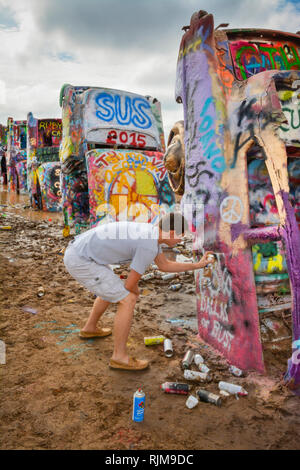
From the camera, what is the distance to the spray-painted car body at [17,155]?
83.8ft

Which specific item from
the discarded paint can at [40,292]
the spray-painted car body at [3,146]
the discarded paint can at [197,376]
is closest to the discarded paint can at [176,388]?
the discarded paint can at [197,376]

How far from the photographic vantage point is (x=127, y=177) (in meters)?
8.04

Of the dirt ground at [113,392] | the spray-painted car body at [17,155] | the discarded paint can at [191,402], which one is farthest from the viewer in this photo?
the spray-painted car body at [17,155]

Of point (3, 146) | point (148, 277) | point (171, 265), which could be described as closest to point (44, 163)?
point (148, 277)

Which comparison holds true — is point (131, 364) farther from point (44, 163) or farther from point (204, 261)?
point (44, 163)

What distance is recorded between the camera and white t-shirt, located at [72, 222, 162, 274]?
3.02 meters

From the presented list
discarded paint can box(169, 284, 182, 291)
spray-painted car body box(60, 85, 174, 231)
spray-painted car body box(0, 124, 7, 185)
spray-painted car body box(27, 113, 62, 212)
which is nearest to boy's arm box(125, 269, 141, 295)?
discarded paint can box(169, 284, 182, 291)

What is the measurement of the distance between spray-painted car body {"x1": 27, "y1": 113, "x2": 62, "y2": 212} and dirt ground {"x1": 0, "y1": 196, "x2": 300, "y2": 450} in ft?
38.2

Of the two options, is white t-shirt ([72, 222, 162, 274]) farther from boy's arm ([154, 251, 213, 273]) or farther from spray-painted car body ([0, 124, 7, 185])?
spray-painted car body ([0, 124, 7, 185])

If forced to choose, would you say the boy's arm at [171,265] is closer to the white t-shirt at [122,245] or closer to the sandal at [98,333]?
the white t-shirt at [122,245]

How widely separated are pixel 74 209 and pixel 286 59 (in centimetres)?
705

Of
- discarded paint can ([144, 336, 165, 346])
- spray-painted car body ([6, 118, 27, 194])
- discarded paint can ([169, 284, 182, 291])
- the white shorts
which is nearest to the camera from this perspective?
the white shorts

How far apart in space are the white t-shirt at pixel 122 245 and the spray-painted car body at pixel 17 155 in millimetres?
24146
